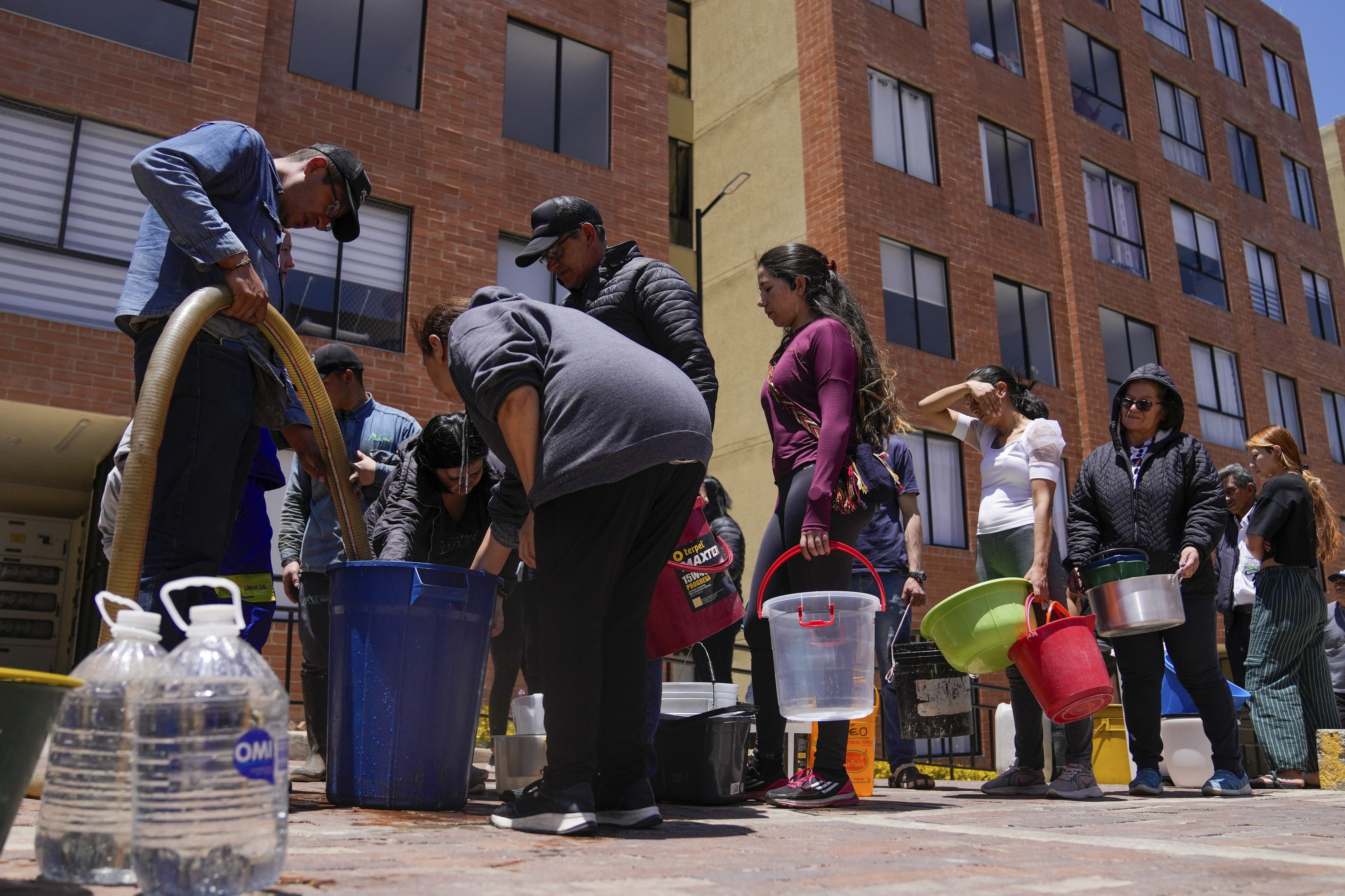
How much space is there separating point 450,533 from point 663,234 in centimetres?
1045

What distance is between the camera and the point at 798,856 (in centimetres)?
224

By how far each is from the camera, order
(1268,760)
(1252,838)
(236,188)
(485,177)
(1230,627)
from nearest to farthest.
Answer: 1. (1252,838)
2. (236,188)
3. (1268,760)
4. (1230,627)
5. (485,177)

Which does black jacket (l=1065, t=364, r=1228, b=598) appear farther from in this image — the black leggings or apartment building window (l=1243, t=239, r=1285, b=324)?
apartment building window (l=1243, t=239, r=1285, b=324)

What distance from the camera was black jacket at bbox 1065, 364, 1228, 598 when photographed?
5012 mm

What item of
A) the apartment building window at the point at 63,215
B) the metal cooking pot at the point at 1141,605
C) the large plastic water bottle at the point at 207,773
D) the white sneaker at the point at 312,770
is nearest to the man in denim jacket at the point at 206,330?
the large plastic water bottle at the point at 207,773

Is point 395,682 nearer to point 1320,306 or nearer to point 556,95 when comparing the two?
point 556,95

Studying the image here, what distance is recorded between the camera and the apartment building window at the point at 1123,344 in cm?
1867

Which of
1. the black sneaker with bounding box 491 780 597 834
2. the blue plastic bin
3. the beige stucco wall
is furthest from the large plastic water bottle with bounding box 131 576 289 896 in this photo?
the beige stucco wall

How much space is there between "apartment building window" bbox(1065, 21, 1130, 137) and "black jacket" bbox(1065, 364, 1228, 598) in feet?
53.1

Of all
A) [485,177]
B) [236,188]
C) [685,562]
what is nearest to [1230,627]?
[685,562]

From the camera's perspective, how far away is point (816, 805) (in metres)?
3.75

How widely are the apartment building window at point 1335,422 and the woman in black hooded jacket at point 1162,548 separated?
69.1 ft

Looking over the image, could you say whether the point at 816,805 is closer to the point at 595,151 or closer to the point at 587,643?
the point at 587,643

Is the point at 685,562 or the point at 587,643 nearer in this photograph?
the point at 587,643
